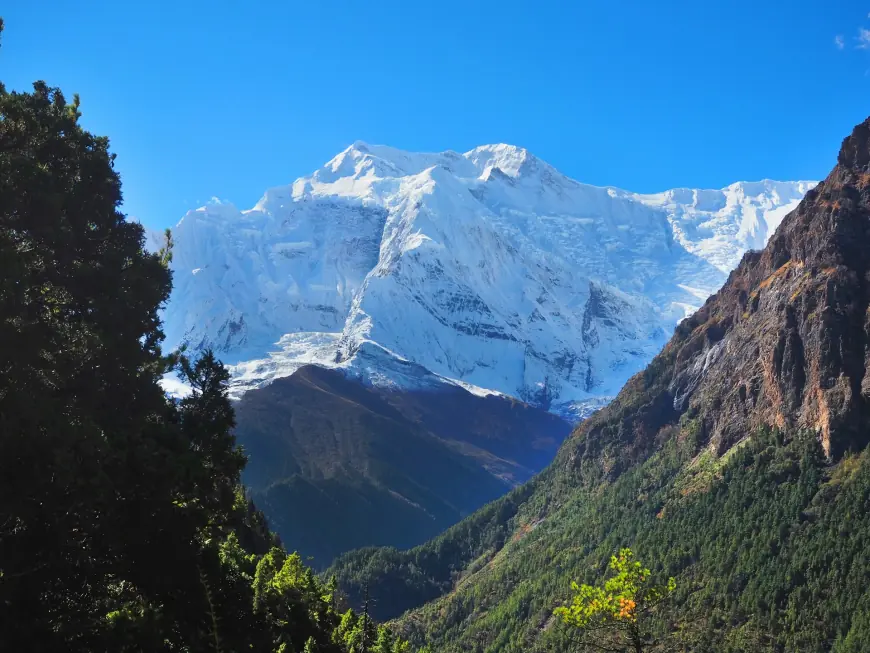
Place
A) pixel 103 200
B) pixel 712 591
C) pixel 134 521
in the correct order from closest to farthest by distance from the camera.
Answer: pixel 134 521
pixel 103 200
pixel 712 591

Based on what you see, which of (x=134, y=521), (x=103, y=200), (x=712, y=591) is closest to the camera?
(x=134, y=521)

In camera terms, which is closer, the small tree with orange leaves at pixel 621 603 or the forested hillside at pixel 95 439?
the small tree with orange leaves at pixel 621 603

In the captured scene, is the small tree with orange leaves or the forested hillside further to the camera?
the forested hillside

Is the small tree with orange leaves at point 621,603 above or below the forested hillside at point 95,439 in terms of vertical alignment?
A: below

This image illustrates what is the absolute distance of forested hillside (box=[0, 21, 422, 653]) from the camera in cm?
3019

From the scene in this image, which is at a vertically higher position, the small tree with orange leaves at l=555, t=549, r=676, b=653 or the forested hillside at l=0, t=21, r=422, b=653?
the forested hillside at l=0, t=21, r=422, b=653

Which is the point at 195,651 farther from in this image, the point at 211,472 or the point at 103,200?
the point at 103,200

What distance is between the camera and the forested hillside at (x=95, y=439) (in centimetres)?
3019

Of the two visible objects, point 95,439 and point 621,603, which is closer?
point 621,603

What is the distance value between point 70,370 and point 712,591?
169620 mm

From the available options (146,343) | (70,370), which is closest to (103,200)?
(146,343)

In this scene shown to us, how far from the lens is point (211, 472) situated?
3584 cm

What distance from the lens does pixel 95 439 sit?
31.2 m

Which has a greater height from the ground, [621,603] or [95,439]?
[95,439]
